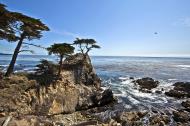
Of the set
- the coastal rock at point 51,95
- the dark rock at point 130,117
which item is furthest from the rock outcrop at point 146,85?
the dark rock at point 130,117

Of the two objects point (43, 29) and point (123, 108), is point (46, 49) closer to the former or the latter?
point (43, 29)

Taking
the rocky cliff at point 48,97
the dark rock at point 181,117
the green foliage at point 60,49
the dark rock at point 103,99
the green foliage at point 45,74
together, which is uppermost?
the green foliage at point 60,49

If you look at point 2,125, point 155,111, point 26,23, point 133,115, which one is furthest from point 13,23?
point 155,111

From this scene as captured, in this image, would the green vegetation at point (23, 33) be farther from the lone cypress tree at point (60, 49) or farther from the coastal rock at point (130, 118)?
the coastal rock at point (130, 118)

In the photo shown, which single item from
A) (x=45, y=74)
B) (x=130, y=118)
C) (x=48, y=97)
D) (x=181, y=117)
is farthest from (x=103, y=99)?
(x=181, y=117)

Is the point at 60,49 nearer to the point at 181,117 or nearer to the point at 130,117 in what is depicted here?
the point at 130,117

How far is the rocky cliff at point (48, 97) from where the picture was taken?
635 inches

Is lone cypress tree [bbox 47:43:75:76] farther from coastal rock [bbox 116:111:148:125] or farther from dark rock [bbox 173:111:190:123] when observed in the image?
dark rock [bbox 173:111:190:123]

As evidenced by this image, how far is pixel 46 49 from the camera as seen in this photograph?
23609mm

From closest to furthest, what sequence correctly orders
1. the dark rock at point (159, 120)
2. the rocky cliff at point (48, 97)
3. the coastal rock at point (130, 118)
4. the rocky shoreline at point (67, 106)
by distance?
the rocky cliff at point (48, 97) < the rocky shoreline at point (67, 106) < the coastal rock at point (130, 118) < the dark rock at point (159, 120)

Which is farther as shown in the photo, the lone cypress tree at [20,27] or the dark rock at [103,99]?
the dark rock at [103,99]

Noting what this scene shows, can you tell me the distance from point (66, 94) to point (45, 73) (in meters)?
3.39

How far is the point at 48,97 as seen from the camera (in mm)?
20094

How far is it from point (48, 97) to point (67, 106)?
241 cm
